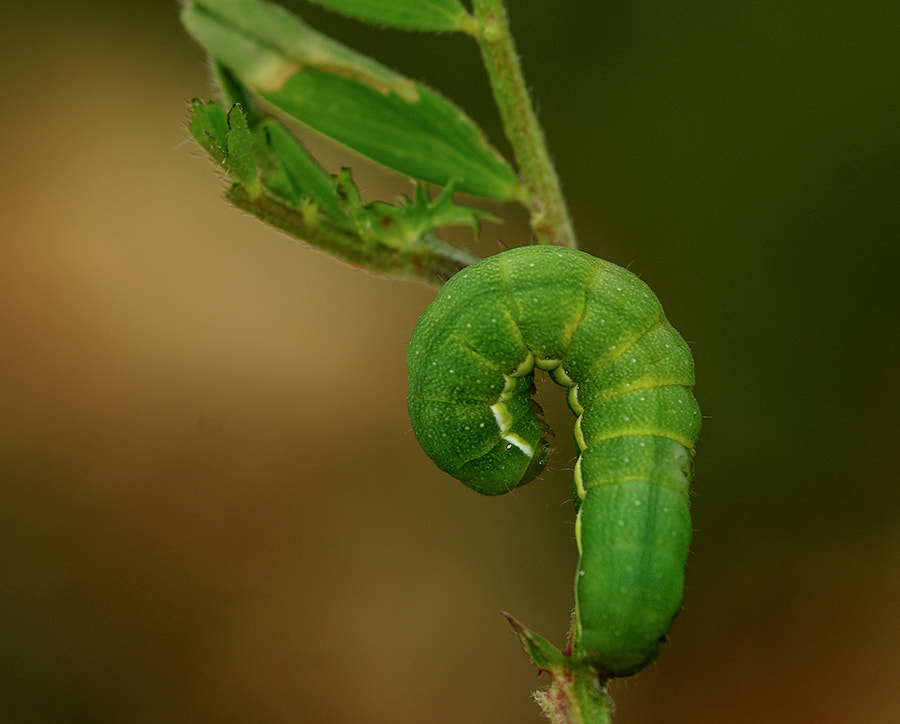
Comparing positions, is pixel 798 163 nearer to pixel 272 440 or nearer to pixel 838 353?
pixel 838 353

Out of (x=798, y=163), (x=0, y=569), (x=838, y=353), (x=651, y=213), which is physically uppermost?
(x=798, y=163)

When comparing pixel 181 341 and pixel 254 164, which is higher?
pixel 181 341

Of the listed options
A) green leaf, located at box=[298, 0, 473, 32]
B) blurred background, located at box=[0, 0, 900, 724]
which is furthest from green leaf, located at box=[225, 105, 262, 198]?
blurred background, located at box=[0, 0, 900, 724]

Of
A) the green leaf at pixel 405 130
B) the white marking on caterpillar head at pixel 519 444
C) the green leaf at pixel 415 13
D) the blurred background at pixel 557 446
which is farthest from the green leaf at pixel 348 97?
the blurred background at pixel 557 446

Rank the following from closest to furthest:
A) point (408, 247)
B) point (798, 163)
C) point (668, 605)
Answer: point (668, 605) → point (408, 247) → point (798, 163)

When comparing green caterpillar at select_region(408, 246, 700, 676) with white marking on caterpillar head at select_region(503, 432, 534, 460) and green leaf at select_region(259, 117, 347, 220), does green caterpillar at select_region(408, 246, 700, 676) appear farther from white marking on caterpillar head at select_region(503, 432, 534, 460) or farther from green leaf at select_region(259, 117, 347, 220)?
green leaf at select_region(259, 117, 347, 220)

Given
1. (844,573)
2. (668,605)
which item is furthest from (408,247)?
(844,573)
